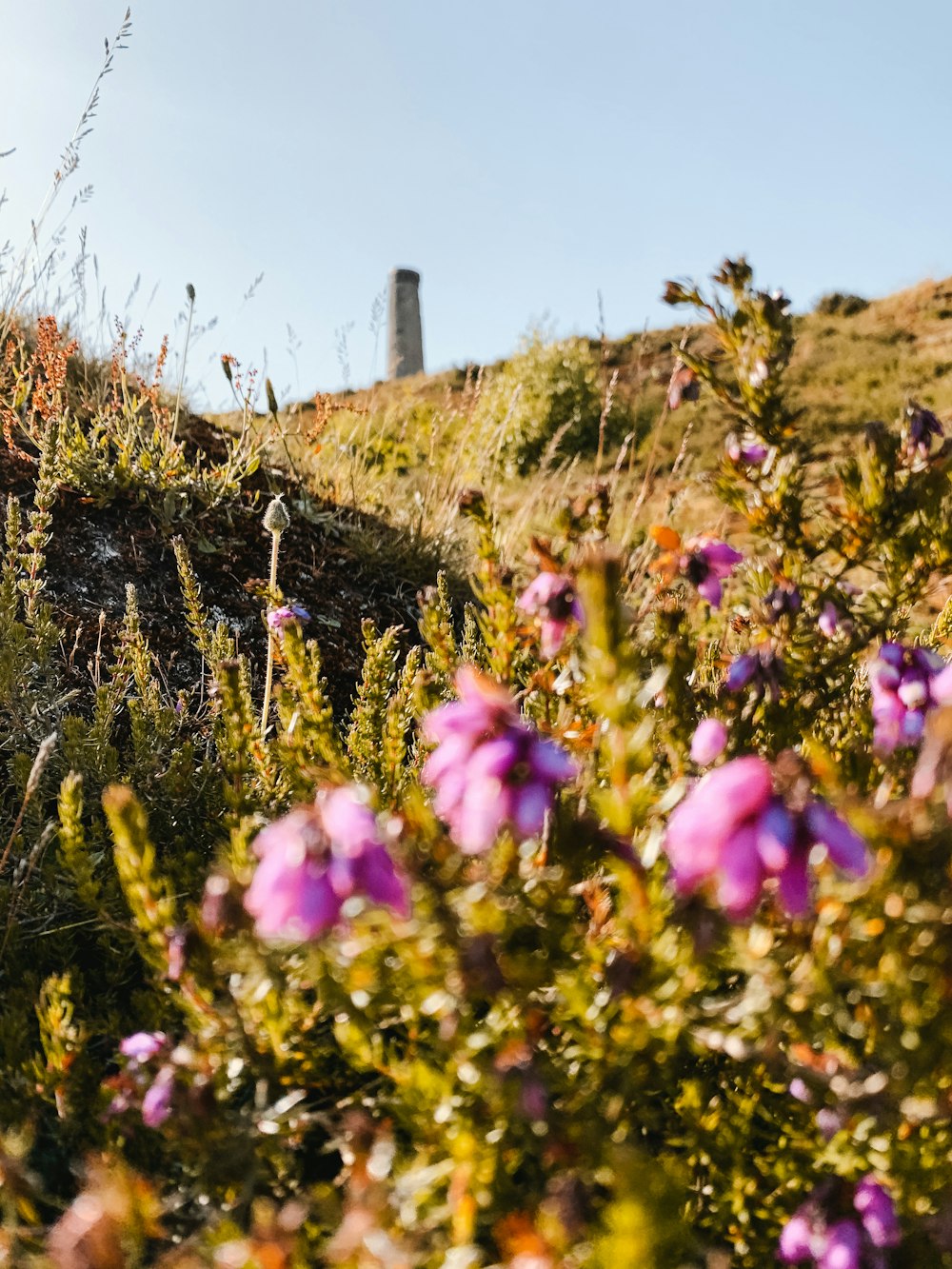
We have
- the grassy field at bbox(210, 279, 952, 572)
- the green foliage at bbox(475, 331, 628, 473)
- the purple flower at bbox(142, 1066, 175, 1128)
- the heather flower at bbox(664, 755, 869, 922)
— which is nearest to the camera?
the heather flower at bbox(664, 755, 869, 922)

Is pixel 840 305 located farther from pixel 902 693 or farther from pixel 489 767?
pixel 489 767

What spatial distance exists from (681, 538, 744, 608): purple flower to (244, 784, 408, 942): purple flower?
2.95ft

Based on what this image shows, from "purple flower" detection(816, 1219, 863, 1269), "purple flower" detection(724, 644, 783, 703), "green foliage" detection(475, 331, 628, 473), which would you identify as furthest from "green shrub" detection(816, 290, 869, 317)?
"purple flower" detection(816, 1219, 863, 1269)

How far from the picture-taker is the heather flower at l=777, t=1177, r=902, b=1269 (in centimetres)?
99

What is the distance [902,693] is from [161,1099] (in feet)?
3.88

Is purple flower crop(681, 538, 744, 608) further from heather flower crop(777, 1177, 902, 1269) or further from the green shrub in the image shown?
the green shrub

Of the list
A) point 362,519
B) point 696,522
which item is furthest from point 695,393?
point 696,522

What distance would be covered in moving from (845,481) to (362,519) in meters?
3.79

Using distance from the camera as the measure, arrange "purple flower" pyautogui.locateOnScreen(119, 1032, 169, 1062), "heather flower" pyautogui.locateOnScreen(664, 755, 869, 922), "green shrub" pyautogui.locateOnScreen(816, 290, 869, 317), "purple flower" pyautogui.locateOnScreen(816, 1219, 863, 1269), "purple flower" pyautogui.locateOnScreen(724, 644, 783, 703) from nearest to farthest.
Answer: "heather flower" pyautogui.locateOnScreen(664, 755, 869, 922) → "purple flower" pyautogui.locateOnScreen(816, 1219, 863, 1269) → "purple flower" pyautogui.locateOnScreen(119, 1032, 169, 1062) → "purple flower" pyautogui.locateOnScreen(724, 644, 783, 703) → "green shrub" pyautogui.locateOnScreen(816, 290, 869, 317)

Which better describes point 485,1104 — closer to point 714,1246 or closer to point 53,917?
point 714,1246

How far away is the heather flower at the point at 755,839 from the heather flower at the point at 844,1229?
0.51m

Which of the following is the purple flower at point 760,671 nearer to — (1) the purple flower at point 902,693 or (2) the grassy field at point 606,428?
(1) the purple flower at point 902,693

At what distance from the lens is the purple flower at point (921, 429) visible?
1386mm

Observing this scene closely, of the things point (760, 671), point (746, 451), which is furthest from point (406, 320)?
point (760, 671)
